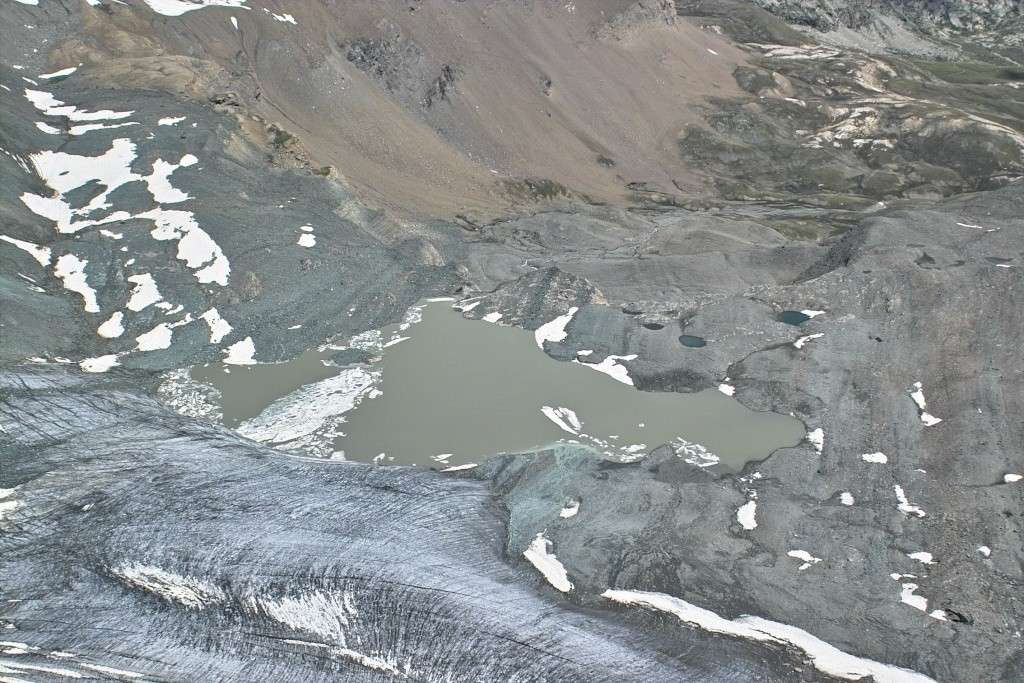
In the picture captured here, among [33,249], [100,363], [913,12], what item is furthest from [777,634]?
[913,12]

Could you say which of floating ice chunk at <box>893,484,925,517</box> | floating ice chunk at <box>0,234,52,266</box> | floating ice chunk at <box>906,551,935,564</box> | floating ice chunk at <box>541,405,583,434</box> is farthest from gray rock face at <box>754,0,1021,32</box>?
floating ice chunk at <box>906,551,935,564</box>

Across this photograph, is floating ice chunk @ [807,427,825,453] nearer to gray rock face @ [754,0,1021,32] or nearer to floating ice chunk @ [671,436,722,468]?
floating ice chunk @ [671,436,722,468]

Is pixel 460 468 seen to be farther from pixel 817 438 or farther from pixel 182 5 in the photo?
pixel 182 5

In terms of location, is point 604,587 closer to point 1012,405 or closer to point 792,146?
point 1012,405

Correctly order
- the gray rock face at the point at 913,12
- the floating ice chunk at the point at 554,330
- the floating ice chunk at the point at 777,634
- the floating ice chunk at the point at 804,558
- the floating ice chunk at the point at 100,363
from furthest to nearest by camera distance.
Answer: the gray rock face at the point at 913,12
the floating ice chunk at the point at 554,330
the floating ice chunk at the point at 100,363
the floating ice chunk at the point at 804,558
the floating ice chunk at the point at 777,634

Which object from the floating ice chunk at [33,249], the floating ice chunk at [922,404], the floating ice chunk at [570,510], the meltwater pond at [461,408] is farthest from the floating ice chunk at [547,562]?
the floating ice chunk at [33,249]

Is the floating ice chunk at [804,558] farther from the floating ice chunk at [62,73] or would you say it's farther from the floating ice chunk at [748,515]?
the floating ice chunk at [62,73]
